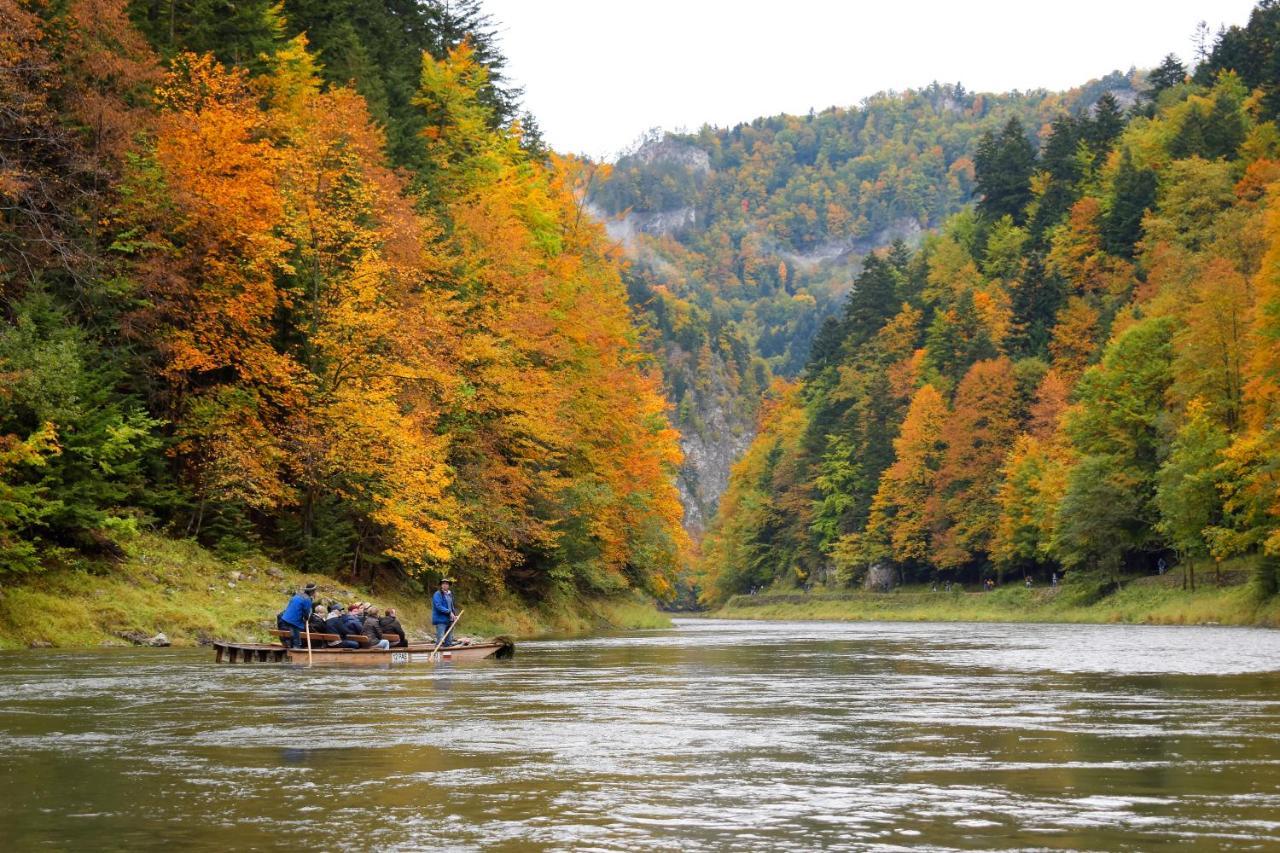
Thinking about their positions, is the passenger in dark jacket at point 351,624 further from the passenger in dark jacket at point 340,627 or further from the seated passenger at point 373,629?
the seated passenger at point 373,629

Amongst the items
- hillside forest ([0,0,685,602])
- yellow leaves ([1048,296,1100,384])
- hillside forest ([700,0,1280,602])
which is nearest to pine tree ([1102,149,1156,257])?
hillside forest ([700,0,1280,602])

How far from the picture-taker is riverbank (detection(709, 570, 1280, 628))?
6469cm

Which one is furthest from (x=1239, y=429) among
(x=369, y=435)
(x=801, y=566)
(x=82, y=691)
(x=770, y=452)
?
(x=770, y=452)

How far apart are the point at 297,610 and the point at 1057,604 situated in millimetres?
69429

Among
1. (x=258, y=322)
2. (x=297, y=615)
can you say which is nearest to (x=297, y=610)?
(x=297, y=615)

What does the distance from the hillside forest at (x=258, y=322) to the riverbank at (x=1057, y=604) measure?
2782 centimetres

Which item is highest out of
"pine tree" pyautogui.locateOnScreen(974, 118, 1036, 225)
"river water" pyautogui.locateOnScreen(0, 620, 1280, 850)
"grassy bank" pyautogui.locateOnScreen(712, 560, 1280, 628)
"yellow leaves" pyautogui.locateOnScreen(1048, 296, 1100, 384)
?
"pine tree" pyautogui.locateOnScreen(974, 118, 1036, 225)

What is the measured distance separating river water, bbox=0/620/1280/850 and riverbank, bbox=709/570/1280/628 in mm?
38324

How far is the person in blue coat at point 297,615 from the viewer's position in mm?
31453

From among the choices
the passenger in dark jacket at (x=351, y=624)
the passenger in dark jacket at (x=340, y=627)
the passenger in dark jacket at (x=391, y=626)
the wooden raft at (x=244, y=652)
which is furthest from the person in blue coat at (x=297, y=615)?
the passenger in dark jacket at (x=391, y=626)

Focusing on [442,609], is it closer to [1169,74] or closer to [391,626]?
[391,626]

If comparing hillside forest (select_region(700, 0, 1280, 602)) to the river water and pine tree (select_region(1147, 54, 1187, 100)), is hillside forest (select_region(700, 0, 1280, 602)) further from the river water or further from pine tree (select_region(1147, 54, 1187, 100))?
the river water

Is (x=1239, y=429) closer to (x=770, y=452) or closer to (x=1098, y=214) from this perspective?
(x=1098, y=214)

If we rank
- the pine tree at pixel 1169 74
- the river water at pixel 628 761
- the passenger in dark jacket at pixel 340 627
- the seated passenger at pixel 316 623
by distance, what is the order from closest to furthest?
the river water at pixel 628 761
the passenger in dark jacket at pixel 340 627
the seated passenger at pixel 316 623
the pine tree at pixel 1169 74
